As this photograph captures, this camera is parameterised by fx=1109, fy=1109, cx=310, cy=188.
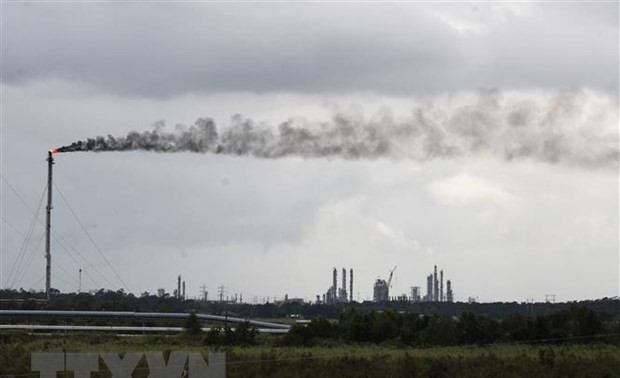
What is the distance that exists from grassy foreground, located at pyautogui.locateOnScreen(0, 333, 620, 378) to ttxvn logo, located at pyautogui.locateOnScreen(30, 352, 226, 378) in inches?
22.8

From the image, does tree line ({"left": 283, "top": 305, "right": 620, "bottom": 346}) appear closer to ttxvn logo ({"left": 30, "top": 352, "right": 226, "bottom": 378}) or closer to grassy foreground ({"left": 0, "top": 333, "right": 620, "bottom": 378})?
grassy foreground ({"left": 0, "top": 333, "right": 620, "bottom": 378})

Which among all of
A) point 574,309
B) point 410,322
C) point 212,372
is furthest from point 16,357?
point 574,309

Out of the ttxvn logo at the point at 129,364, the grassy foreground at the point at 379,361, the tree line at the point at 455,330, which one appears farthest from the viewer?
the tree line at the point at 455,330

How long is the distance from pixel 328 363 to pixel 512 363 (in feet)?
37.6

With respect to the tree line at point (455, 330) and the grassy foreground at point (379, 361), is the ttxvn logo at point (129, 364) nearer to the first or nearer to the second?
the grassy foreground at point (379, 361)

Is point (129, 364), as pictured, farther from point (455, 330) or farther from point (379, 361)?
point (455, 330)

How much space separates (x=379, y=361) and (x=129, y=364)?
51.7ft

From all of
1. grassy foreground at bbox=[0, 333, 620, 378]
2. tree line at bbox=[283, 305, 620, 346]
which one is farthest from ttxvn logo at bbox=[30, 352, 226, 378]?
tree line at bbox=[283, 305, 620, 346]

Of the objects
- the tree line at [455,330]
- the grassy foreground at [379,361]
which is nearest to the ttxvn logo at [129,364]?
the grassy foreground at [379,361]

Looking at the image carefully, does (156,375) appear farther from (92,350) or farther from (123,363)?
(92,350)

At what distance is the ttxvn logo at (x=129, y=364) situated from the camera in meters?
61.8

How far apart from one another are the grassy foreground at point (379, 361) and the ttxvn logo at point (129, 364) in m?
0.58

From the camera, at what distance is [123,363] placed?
66.9 meters

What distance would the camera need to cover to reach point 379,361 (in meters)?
70.5
